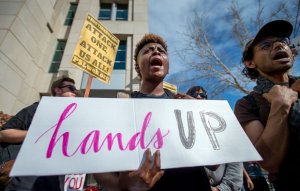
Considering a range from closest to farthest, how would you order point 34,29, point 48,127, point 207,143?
point 48,127 < point 207,143 < point 34,29

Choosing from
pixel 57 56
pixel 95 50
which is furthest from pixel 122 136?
pixel 57 56

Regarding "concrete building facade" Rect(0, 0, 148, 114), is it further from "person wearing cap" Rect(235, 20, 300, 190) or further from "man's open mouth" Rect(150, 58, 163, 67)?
"person wearing cap" Rect(235, 20, 300, 190)

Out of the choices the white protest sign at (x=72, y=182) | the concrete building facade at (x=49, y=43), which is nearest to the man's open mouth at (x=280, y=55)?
the white protest sign at (x=72, y=182)

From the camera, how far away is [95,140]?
2.92 ft

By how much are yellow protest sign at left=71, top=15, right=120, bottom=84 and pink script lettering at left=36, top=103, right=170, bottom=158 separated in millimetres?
2167

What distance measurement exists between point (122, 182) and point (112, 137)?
8.5 inches

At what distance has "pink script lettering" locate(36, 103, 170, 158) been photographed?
33.2 inches

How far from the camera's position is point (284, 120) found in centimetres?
112

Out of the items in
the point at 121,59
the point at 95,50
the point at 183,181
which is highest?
the point at 121,59

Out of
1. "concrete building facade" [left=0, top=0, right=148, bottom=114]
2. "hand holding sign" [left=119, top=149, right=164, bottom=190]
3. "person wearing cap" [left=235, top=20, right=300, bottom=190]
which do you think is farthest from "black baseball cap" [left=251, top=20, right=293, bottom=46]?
"concrete building facade" [left=0, top=0, right=148, bottom=114]

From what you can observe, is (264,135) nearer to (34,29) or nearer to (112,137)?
(112,137)

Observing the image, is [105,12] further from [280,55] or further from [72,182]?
[280,55]

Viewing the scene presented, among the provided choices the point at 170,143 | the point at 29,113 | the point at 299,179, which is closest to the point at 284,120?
the point at 299,179

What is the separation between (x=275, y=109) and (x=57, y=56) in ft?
38.6
